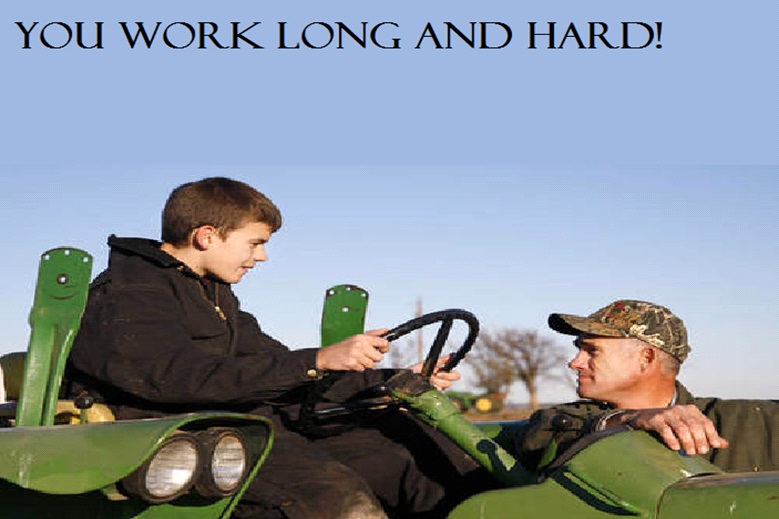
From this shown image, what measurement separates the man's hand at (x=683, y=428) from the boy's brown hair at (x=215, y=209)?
1.81 m

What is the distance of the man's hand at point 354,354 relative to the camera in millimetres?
4383

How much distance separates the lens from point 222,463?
393cm

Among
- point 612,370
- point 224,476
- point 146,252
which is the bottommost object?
point 224,476

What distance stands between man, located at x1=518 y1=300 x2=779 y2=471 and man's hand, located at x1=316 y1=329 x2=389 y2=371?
712mm

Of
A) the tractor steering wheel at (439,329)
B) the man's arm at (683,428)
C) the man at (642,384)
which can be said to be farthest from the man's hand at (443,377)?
the man's arm at (683,428)

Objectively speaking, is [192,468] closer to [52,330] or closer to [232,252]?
[52,330]

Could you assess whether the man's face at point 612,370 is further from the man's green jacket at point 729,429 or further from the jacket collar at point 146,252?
the jacket collar at point 146,252

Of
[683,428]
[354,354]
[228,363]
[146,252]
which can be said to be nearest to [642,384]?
[683,428]

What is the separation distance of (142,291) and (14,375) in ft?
5.74

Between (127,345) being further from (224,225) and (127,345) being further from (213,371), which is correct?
(224,225)

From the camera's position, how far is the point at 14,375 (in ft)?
20.1

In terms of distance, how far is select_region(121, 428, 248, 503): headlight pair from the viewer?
3765 mm

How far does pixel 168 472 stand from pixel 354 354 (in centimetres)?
83

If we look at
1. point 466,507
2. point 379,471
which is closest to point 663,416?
point 466,507
